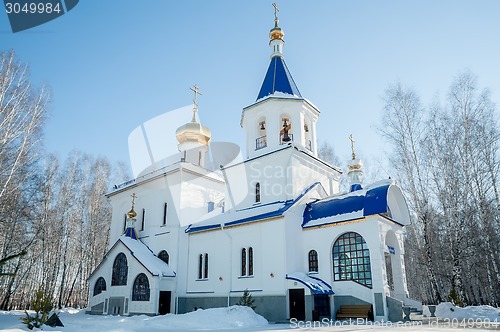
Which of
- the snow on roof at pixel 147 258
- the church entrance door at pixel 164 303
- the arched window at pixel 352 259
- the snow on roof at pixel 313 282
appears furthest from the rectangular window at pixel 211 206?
the arched window at pixel 352 259

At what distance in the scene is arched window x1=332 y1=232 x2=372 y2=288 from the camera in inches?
522

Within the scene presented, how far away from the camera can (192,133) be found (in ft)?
72.5

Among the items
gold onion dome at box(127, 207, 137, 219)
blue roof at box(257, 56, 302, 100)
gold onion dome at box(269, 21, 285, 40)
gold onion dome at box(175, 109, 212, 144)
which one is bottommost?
gold onion dome at box(127, 207, 137, 219)

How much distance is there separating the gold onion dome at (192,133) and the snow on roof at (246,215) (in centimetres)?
596

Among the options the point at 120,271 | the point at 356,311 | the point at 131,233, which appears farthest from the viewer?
the point at 131,233

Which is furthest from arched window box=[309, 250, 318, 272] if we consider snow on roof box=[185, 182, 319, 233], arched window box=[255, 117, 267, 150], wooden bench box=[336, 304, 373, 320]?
arched window box=[255, 117, 267, 150]

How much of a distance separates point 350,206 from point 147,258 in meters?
10.8

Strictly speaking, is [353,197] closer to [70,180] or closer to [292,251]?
[292,251]

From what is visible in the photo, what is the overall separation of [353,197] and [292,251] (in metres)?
3.37

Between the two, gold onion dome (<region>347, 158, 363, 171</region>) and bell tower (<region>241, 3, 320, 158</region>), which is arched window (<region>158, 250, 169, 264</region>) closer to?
bell tower (<region>241, 3, 320, 158</region>)

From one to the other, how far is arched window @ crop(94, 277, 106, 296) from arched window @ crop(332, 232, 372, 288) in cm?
1272

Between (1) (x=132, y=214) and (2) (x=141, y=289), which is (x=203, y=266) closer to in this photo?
(2) (x=141, y=289)

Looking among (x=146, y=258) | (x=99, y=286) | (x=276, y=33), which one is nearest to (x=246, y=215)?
(x=146, y=258)

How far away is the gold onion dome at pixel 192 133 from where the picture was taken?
72.5 feet
